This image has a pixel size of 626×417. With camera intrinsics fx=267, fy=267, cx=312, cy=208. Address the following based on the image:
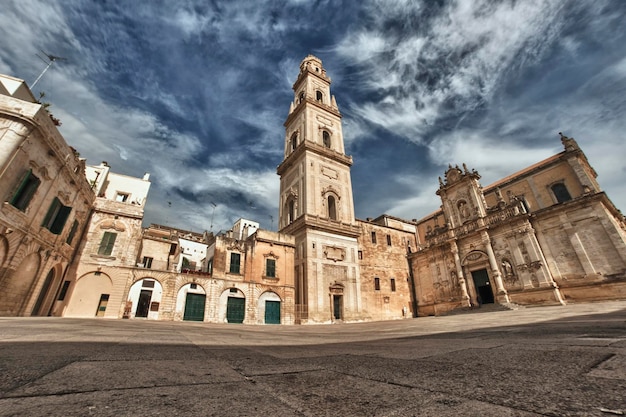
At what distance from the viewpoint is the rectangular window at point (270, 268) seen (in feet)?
69.1

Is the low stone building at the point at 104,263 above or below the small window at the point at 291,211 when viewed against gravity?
below

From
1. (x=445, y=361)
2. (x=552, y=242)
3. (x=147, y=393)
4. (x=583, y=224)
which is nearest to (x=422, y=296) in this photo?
(x=552, y=242)

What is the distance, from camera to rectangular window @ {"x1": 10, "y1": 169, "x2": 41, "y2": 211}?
11.6 m

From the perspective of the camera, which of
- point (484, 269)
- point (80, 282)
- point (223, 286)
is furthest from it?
point (484, 269)

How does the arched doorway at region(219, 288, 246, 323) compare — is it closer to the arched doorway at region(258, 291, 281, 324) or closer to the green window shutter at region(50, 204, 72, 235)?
the arched doorway at region(258, 291, 281, 324)

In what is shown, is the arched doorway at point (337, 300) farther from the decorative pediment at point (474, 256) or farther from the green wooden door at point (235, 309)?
the decorative pediment at point (474, 256)

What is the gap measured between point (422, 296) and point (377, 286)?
4775 millimetres

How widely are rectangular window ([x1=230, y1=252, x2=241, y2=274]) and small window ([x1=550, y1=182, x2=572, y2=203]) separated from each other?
88.5 feet

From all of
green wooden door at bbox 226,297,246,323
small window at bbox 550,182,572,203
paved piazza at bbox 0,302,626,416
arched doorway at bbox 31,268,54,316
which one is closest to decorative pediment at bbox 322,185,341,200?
green wooden door at bbox 226,297,246,323

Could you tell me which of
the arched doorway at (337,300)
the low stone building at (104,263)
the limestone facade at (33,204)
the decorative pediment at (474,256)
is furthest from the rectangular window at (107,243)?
the decorative pediment at (474,256)

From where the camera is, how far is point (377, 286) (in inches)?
973

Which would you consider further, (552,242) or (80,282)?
(552,242)

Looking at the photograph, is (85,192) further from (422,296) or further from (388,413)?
(422,296)

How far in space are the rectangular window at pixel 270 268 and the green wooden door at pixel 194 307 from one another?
486 centimetres
